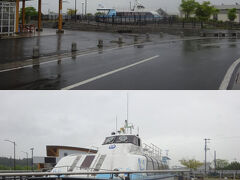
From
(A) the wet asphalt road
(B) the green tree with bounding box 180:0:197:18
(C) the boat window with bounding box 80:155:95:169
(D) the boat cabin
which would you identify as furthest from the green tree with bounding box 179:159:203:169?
(C) the boat window with bounding box 80:155:95:169

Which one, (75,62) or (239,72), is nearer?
(239,72)

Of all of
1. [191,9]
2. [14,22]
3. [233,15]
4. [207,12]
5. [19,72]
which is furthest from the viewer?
[233,15]

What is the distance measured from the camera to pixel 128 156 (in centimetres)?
1309

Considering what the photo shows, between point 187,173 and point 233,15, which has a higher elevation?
point 233,15

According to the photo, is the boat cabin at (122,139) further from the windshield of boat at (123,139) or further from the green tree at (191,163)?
the green tree at (191,163)

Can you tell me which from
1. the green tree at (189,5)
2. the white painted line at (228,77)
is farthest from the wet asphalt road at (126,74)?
the green tree at (189,5)

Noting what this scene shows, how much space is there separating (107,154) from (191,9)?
224ft

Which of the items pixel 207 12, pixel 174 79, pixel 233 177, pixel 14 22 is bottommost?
pixel 233 177

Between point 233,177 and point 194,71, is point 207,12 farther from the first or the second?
point 233,177

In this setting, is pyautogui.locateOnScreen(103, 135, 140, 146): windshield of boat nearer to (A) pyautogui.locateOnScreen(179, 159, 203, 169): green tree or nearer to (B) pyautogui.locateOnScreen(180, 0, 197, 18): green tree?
(B) pyautogui.locateOnScreen(180, 0, 197, 18): green tree

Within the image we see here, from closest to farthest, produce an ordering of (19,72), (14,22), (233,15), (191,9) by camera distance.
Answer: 1. (19,72)
2. (14,22)
3. (191,9)
4. (233,15)

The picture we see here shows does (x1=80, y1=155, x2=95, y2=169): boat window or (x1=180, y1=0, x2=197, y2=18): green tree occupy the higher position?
(x1=180, y1=0, x2=197, y2=18): green tree

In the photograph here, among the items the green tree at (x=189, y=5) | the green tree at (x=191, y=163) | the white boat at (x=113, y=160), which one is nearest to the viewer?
the white boat at (x=113, y=160)

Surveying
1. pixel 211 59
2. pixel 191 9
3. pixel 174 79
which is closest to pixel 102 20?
pixel 191 9
